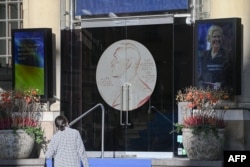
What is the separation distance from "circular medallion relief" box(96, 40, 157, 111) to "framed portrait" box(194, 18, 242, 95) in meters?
1.19

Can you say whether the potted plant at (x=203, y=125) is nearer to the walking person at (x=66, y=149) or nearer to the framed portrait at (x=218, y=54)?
the framed portrait at (x=218, y=54)

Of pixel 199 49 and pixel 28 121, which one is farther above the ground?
pixel 199 49

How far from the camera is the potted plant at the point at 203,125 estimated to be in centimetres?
1312

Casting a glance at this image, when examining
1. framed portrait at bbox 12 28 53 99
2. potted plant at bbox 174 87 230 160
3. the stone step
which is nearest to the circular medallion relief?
framed portrait at bbox 12 28 53 99

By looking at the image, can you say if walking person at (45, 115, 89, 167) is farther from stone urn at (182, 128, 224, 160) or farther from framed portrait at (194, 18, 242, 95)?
framed portrait at (194, 18, 242, 95)

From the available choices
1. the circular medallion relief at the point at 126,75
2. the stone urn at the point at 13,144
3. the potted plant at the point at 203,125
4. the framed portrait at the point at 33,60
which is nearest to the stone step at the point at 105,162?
the stone urn at the point at 13,144

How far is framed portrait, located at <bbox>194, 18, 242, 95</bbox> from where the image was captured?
1353cm

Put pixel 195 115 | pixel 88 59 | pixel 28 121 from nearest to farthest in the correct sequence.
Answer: pixel 195 115 < pixel 28 121 < pixel 88 59

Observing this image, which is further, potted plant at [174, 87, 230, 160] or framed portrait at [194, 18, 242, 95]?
framed portrait at [194, 18, 242, 95]

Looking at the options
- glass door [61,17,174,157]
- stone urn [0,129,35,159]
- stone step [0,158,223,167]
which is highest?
glass door [61,17,174,157]

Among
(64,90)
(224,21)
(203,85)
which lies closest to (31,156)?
(64,90)

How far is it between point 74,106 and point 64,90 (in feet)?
1.37

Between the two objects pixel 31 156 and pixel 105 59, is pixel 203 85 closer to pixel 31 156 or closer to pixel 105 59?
pixel 105 59

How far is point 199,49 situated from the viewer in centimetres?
1395
